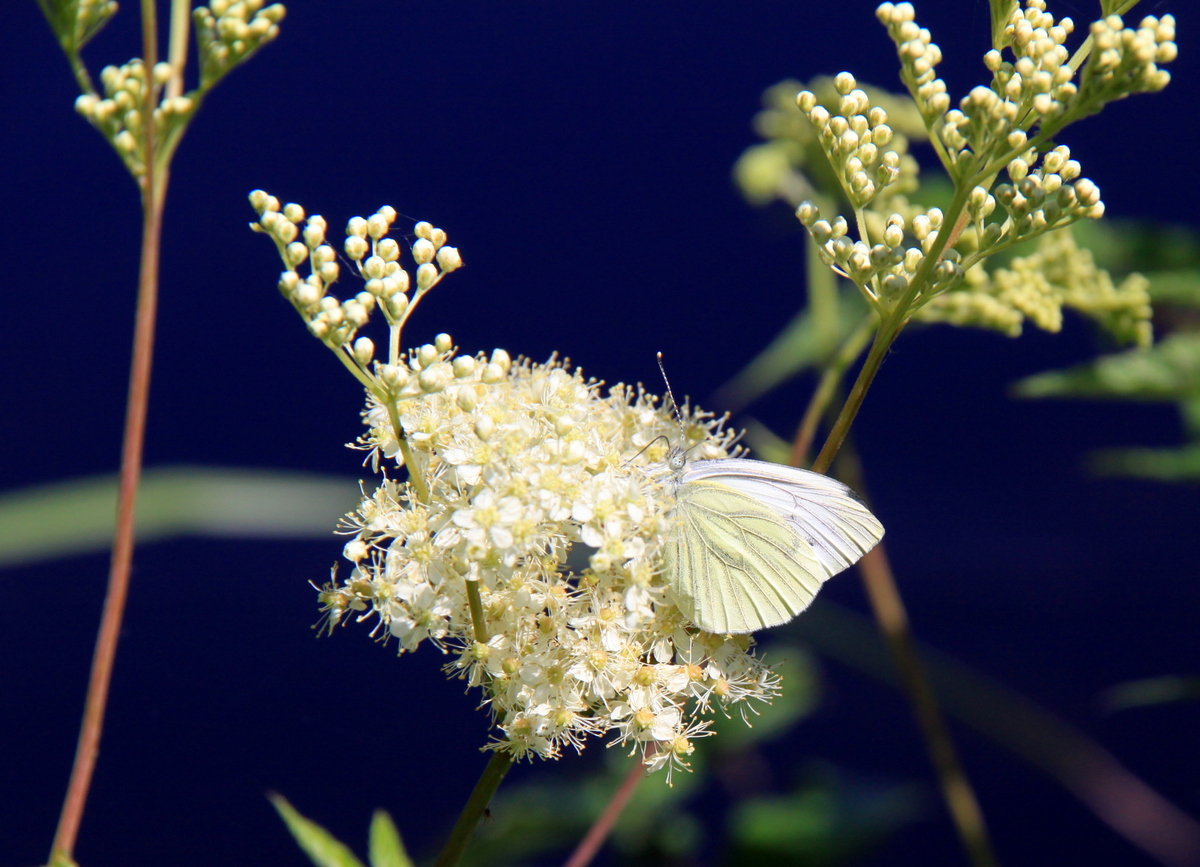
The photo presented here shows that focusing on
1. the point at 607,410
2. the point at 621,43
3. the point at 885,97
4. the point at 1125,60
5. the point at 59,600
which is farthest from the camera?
the point at 621,43

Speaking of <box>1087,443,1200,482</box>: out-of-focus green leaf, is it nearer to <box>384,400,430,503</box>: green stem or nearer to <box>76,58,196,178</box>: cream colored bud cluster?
<box>384,400,430,503</box>: green stem

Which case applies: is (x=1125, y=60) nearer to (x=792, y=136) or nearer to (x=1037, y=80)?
(x=1037, y=80)

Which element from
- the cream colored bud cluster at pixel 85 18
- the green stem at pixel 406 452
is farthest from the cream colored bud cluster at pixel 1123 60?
the cream colored bud cluster at pixel 85 18

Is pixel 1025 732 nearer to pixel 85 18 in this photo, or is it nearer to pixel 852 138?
pixel 852 138

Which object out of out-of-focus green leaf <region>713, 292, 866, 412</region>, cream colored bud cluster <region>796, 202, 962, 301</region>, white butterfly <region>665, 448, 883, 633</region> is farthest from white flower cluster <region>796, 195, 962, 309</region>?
out-of-focus green leaf <region>713, 292, 866, 412</region>

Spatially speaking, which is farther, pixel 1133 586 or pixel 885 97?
pixel 1133 586

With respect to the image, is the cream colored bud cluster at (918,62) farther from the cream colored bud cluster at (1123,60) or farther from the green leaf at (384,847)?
the green leaf at (384,847)

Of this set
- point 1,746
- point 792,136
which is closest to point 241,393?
point 1,746
